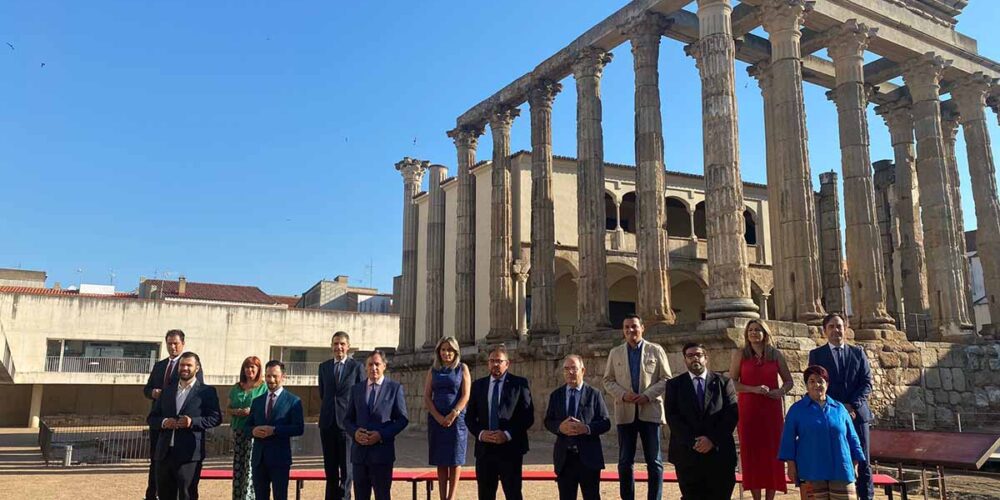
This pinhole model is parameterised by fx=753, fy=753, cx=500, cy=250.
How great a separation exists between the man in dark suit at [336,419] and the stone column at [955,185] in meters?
17.3

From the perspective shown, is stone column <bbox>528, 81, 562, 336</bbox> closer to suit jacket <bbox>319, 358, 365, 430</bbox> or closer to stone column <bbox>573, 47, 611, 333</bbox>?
stone column <bbox>573, 47, 611, 333</bbox>

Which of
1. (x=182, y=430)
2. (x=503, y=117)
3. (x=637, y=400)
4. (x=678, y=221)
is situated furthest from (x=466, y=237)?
(x=182, y=430)

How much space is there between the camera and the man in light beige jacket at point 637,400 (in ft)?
22.6

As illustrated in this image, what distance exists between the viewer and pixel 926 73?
1938 cm

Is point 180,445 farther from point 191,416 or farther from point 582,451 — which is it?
point 582,451

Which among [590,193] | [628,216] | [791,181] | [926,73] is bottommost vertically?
[791,181]

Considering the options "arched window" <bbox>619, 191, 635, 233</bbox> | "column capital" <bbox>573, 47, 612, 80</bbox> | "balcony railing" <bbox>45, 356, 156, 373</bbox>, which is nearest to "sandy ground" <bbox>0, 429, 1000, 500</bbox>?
"column capital" <bbox>573, 47, 612, 80</bbox>

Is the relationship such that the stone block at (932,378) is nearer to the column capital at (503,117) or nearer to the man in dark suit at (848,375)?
the man in dark suit at (848,375)

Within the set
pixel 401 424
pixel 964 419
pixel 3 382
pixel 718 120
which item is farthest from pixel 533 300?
pixel 3 382

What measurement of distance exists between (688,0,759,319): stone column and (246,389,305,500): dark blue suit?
952cm

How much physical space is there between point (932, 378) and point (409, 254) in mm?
17391

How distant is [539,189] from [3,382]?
2555cm

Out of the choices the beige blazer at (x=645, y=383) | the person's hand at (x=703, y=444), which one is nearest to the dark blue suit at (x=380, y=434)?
the beige blazer at (x=645, y=383)

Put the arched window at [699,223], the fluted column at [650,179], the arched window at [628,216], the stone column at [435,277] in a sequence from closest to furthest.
Result: 1. the fluted column at [650,179]
2. the stone column at [435,277]
3. the arched window at [628,216]
4. the arched window at [699,223]
